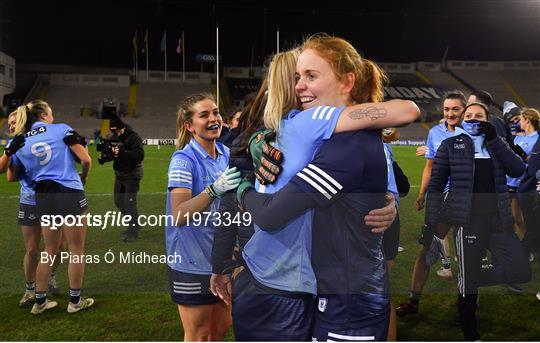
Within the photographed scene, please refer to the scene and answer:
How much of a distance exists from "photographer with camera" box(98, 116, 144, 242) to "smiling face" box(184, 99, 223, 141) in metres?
2.71

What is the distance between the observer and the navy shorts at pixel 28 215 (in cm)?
342

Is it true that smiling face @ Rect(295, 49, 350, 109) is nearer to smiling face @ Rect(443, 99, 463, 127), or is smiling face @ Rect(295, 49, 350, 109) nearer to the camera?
smiling face @ Rect(443, 99, 463, 127)

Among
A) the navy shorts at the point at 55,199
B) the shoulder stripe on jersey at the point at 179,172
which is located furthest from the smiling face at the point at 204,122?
the navy shorts at the point at 55,199

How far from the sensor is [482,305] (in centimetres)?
365

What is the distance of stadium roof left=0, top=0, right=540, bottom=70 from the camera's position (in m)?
17.9

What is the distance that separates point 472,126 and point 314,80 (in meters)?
1.77

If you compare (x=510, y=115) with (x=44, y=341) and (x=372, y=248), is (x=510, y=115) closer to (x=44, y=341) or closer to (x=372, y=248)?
(x=372, y=248)

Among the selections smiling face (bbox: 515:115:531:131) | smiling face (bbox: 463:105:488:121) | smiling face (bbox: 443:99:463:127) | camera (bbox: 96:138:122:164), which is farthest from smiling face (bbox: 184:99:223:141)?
smiling face (bbox: 515:115:531:131)

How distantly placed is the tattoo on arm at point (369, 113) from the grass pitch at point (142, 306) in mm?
2254

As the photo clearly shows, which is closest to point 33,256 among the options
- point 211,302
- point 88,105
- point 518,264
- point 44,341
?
point 44,341

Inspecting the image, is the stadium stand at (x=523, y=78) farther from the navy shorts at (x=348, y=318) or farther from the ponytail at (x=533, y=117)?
the navy shorts at (x=348, y=318)

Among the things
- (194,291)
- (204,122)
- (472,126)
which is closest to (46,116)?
(204,122)

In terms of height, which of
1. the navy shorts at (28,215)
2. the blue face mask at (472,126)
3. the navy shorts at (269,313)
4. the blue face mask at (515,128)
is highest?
the blue face mask at (515,128)

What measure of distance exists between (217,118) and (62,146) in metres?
1.54
